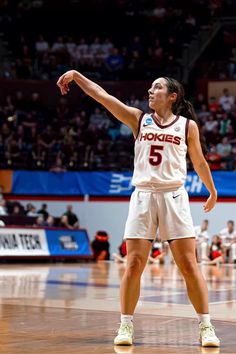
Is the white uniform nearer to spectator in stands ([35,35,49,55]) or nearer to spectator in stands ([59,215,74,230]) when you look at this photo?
spectator in stands ([59,215,74,230])

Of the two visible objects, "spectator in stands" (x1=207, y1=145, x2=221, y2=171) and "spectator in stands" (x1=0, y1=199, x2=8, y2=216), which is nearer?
"spectator in stands" (x1=0, y1=199, x2=8, y2=216)

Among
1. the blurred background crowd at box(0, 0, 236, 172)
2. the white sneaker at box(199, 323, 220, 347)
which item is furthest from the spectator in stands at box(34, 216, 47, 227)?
the white sneaker at box(199, 323, 220, 347)

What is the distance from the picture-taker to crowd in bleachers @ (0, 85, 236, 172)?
3081 cm

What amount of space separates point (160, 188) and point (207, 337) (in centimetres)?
139

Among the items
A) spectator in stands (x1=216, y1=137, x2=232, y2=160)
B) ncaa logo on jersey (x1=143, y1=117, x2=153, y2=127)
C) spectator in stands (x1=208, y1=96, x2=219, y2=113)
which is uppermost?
ncaa logo on jersey (x1=143, y1=117, x2=153, y2=127)

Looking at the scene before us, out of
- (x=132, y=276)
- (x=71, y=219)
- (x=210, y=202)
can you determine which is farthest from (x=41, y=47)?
(x=132, y=276)

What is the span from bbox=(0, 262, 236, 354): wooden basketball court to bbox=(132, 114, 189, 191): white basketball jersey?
4.79 ft

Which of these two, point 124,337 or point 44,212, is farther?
point 44,212

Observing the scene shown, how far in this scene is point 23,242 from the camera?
25.2m

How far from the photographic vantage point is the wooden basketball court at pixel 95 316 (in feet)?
24.3

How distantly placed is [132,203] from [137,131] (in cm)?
67

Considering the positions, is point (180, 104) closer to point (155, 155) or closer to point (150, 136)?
point (150, 136)

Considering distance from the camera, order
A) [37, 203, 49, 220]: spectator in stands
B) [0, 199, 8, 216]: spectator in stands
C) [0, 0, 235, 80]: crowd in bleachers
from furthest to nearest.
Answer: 1. [0, 0, 235, 80]: crowd in bleachers
2. [37, 203, 49, 220]: spectator in stands
3. [0, 199, 8, 216]: spectator in stands

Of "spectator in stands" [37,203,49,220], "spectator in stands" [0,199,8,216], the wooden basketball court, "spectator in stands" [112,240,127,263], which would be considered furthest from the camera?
"spectator in stands" [37,203,49,220]
